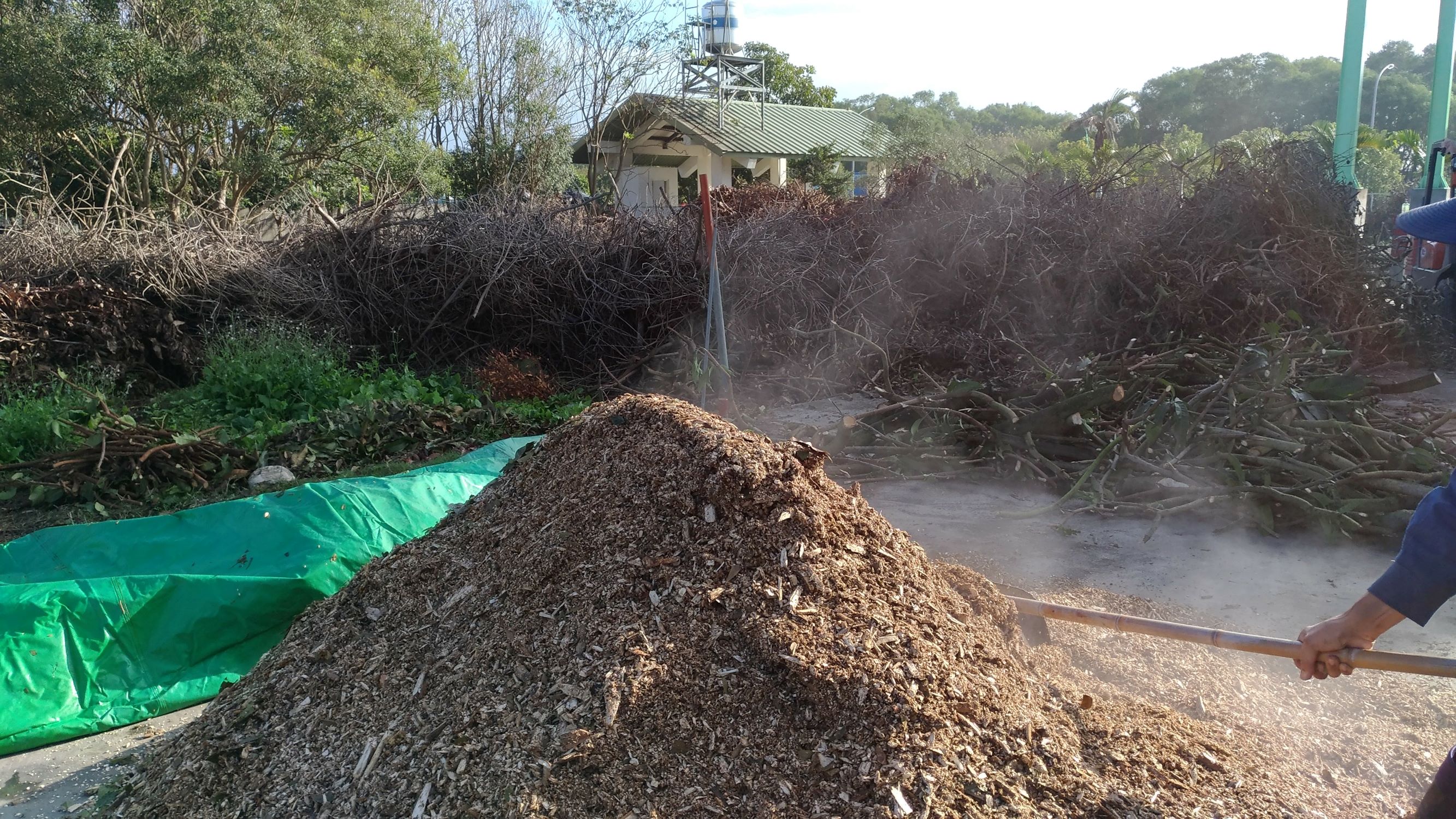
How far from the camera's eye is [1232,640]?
236cm

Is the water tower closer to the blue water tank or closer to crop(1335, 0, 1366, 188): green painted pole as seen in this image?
the blue water tank

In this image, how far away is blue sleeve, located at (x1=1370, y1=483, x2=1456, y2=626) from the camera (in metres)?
1.53

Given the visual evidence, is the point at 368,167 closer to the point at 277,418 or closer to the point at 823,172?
the point at 277,418

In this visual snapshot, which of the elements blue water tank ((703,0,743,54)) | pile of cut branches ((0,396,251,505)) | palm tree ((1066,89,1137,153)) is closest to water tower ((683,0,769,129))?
blue water tank ((703,0,743,54))

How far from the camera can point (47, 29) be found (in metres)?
10.1

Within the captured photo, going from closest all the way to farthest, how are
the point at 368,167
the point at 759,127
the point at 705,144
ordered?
the point at 368,167 → the point at 705,144 → the point at 759,127

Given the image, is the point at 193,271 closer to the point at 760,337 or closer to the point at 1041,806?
the point at 760,337

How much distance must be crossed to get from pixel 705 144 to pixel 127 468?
18.1 m

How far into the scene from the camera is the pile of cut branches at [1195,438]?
4328 mm

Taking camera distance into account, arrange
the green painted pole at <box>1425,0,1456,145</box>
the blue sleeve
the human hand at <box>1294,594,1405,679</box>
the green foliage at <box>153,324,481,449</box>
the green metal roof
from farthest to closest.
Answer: the green metal roof < the green painted pole at <box>1425,0,1456,145</box> < the green foliage at <box>153,324,481,449</box> < the human hand at <box>1294,594,1405,679</box> < the blue sleeve

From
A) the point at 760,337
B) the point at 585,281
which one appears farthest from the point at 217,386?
the point at 760,337

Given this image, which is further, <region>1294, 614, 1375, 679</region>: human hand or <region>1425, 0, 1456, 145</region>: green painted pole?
<region>1425, 0, 1456, 145</region>: green painted pole

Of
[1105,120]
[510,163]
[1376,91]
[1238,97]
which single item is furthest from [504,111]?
[1238,97]

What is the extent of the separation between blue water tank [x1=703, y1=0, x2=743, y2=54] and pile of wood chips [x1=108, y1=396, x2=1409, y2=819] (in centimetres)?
2067
